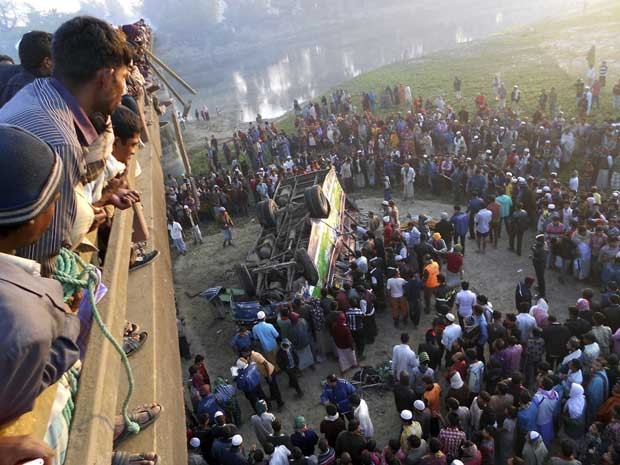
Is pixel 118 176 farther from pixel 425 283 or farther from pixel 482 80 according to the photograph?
pixel 482 80

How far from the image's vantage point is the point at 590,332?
7.53 meters

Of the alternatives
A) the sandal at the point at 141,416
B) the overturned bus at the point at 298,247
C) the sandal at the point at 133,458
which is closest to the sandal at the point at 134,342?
the sandal at the point at 141,416

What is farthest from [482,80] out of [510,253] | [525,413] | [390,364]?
[525,413]

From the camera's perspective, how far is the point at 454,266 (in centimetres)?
1098

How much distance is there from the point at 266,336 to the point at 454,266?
478 centimetres

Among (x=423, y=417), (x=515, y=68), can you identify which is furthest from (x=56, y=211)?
(x=515, y=68)

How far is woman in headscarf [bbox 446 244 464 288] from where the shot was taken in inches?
430

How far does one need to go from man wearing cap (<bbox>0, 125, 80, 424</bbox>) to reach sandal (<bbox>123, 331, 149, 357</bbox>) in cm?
205

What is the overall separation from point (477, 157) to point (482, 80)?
44.4 ft

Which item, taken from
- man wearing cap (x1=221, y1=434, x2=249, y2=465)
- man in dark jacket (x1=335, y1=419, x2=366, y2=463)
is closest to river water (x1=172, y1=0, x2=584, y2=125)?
man wearing cap (x1=221, y1=434, x2=249, y2=465)

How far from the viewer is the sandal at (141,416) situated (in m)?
3.02

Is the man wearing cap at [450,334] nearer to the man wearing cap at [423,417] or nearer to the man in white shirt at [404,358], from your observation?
the man in white shirt at [404,358]

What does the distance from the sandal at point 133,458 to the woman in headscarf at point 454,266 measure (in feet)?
30.2

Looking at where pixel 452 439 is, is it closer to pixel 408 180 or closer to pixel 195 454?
pixel 195 454
